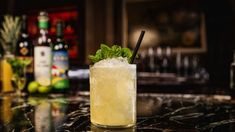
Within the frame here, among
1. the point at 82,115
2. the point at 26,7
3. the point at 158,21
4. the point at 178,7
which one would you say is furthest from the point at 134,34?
the point at 82,115

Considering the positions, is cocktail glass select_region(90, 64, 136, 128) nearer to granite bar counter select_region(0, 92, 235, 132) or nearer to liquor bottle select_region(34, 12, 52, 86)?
granite bar counter select_region(0, 92, 235, 132)

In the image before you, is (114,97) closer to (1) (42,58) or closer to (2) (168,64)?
(1) (42,58)

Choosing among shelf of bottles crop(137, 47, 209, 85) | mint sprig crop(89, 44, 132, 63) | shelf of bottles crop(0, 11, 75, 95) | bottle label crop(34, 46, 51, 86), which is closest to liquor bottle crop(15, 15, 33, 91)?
shelf of bottles crop(0, 11, 75, 95)

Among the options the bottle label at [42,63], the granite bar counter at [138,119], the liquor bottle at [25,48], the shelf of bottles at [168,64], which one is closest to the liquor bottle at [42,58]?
the bottle label at [42,63]

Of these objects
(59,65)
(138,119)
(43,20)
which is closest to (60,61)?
(59,65)

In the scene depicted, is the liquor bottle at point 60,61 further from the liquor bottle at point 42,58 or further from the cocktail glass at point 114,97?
the cocktail glass at point 114,97

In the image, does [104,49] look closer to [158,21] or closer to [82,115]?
[82,115]
